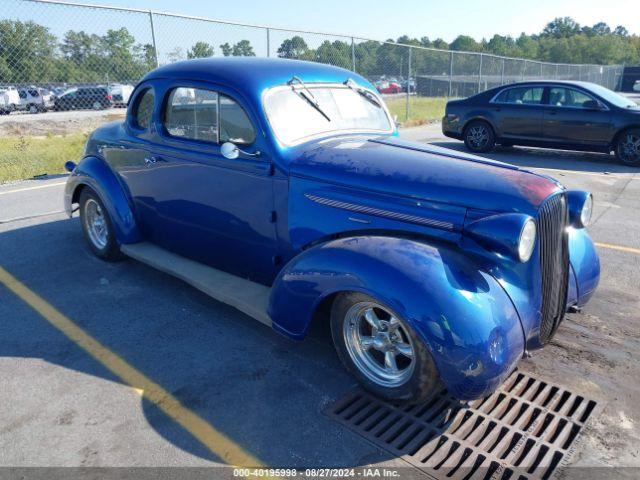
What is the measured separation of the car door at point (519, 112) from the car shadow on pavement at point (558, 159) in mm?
488

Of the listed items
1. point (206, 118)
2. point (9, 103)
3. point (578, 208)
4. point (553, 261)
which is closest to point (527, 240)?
point (553, 261)

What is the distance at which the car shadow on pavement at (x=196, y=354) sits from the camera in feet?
8.95

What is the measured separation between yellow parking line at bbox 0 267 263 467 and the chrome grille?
1809mm

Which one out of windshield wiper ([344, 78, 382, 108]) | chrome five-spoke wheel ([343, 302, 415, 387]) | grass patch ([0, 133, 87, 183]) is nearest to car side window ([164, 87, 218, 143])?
windshield wiper ([344, 78, 382, 108])

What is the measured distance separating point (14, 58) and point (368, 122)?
10.0m

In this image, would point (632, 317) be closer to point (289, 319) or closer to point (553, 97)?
point (289, 319)

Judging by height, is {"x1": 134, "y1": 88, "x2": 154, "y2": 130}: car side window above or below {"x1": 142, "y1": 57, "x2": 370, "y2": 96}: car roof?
below

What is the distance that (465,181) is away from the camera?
305cm

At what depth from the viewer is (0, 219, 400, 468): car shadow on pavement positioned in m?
2.73

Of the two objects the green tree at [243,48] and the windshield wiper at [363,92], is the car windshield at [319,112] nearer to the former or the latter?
the windshield wiper at [363,92]

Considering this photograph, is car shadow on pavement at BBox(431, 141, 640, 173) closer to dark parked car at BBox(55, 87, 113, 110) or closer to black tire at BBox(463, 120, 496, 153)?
black tire at BBox(463, 120, 496, 153)

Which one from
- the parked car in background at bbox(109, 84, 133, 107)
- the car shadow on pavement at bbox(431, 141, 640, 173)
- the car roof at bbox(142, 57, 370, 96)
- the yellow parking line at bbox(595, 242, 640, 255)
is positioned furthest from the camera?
the parked car in background at bbox(109, 84, 133, 107)

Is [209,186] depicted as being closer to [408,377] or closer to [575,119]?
[408,377]

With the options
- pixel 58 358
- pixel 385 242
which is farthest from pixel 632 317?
pixel 58 358
